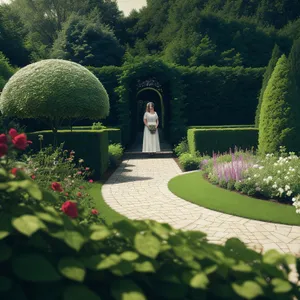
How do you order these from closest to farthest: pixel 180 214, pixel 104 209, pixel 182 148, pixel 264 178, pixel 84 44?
pixel 180 214
pixel 104 209
pixel 264 178
pixel 182 148
pixel 84 44

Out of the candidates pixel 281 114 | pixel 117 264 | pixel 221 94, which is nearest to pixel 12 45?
pixel 221 94

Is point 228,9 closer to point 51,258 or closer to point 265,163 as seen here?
point 265,163

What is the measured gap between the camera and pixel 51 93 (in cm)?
923

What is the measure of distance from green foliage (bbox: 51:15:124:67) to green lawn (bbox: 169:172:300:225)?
23.0 meters

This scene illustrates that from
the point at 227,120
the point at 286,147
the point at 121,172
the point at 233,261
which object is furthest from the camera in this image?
the point at 227,120

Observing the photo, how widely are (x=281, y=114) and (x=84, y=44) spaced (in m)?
23.3

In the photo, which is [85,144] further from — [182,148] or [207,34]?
[207,34]

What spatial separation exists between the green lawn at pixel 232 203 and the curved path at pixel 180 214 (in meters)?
0.20

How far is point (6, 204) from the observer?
5.01ft

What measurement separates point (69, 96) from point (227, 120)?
37.8 feet

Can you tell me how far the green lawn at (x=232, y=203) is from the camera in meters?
5.78

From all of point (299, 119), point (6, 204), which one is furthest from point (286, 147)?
point (6, 204)

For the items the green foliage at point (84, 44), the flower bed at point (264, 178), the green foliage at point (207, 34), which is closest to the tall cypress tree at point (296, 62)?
the flower bed at point (264, 178)

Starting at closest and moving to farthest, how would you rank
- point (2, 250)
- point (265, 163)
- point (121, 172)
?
point (2, 250) → point (265, 163) → point (121, 172)
